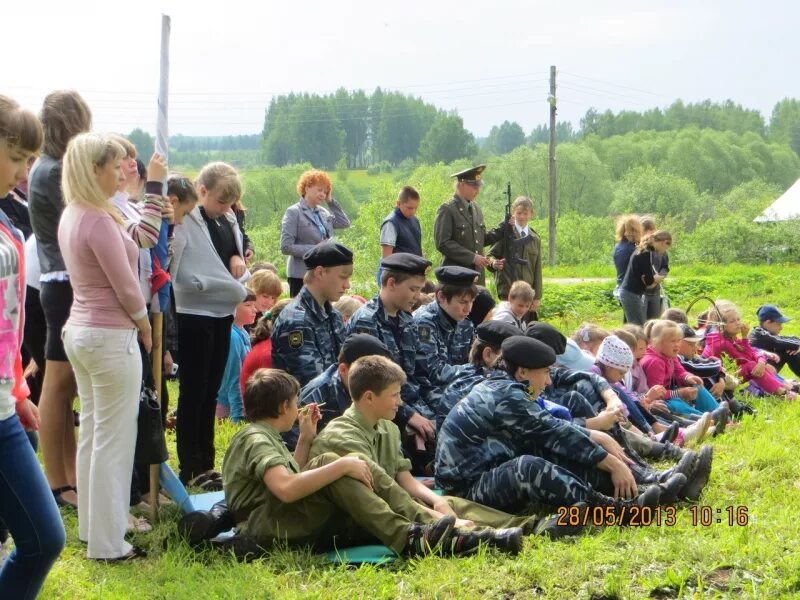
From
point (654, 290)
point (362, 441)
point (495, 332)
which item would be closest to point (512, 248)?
point (654, 290)

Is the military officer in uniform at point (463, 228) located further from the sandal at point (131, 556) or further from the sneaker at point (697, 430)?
the sandal at point (131, 556)

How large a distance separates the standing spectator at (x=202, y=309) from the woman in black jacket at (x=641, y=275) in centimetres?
578

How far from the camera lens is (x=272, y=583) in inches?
150

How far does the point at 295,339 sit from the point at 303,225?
2.78 meters

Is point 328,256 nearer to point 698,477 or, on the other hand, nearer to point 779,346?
point 698,477

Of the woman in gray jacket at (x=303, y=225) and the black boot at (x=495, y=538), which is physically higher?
the woman in gray jacket at (x=303, y=225)

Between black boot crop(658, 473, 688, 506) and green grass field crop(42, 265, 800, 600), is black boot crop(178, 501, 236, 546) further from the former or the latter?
black boot crop(658, 473, 688, 506)

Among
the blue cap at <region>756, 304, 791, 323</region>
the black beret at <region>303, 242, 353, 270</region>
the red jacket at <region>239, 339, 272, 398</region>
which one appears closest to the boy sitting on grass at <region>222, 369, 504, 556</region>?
the black beret at <region>303, 242, 353, 270</region>

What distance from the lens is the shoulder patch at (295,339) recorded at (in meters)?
5.42

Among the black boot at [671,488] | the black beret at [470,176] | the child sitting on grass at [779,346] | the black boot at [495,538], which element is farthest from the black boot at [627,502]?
the black beret at [470,176]

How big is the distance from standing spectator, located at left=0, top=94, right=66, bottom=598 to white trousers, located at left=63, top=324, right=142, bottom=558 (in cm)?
118

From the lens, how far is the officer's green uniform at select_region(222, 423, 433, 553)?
411 cm

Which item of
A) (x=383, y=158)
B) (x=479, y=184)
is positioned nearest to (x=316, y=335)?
(x=479, y=184)

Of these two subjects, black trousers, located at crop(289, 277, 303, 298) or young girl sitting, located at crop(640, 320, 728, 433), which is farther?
black trousers, located at crop(289, 277, 303, 298)
